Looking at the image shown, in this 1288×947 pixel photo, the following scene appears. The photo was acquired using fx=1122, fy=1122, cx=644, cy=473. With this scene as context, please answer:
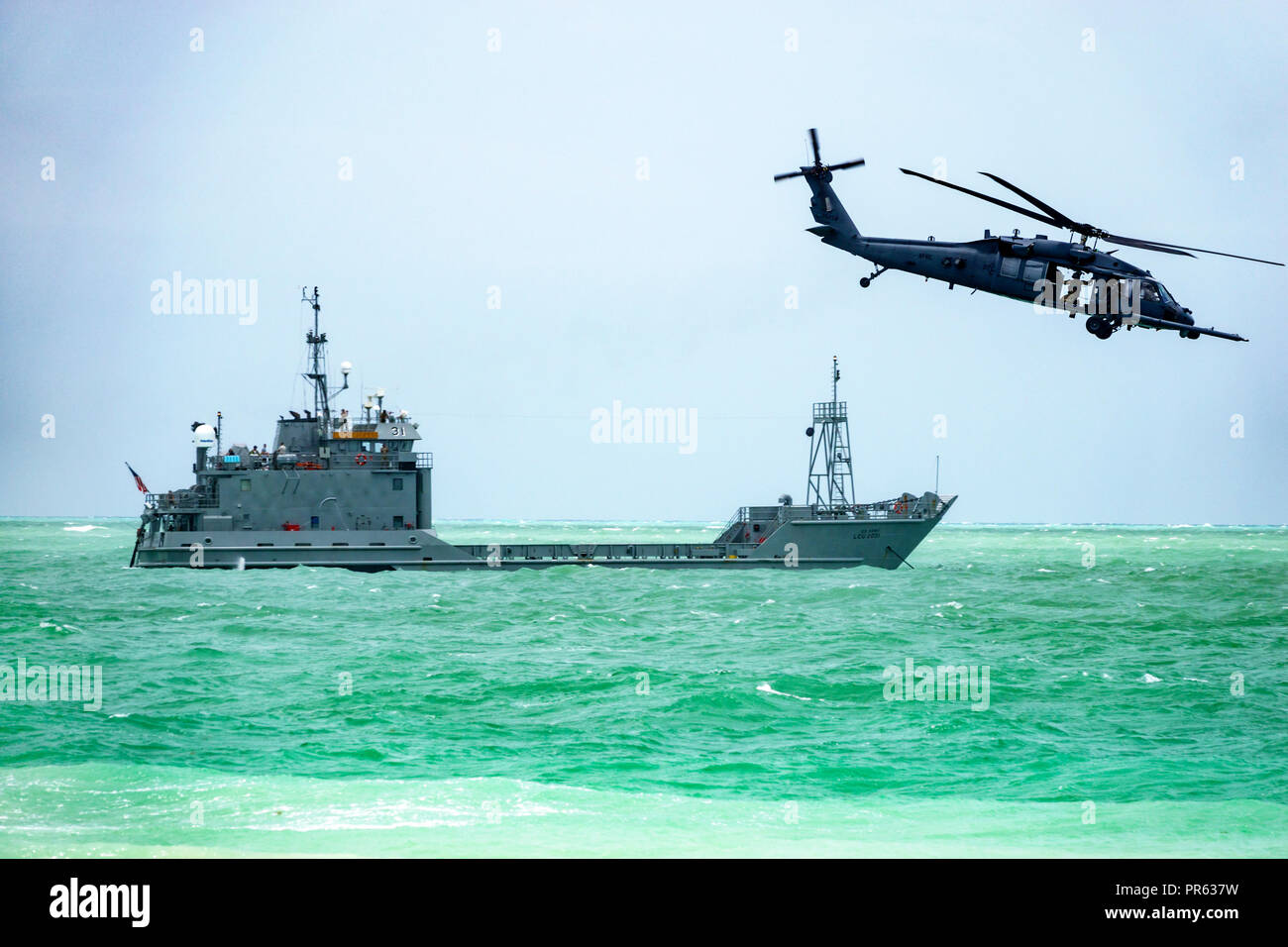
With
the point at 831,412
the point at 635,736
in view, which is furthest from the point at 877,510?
the point at 635,736

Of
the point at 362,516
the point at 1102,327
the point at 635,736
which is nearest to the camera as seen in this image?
the point at 635,736

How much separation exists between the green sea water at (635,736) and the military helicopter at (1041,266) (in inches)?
304

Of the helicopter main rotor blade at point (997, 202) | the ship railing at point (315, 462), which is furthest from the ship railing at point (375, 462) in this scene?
the helicopter main rotor blade at point (997, 202)

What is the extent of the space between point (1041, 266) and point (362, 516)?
32.4 metres

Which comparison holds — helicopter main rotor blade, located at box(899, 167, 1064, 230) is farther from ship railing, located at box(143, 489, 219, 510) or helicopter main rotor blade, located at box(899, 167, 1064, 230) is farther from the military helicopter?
ship railing, located at box(143, 489, 219, 510)

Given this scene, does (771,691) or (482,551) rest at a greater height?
(482,551)

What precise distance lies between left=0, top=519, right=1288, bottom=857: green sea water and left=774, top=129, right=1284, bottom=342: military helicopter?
25.4 feet

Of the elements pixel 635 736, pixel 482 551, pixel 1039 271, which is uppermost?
pixel 1039 271

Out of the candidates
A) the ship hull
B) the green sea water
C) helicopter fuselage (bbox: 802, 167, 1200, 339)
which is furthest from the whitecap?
the ship hull

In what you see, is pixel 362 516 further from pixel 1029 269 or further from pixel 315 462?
pixel 1029 269

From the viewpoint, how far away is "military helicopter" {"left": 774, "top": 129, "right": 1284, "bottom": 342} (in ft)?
75.8

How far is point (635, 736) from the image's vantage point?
17.6 metres
